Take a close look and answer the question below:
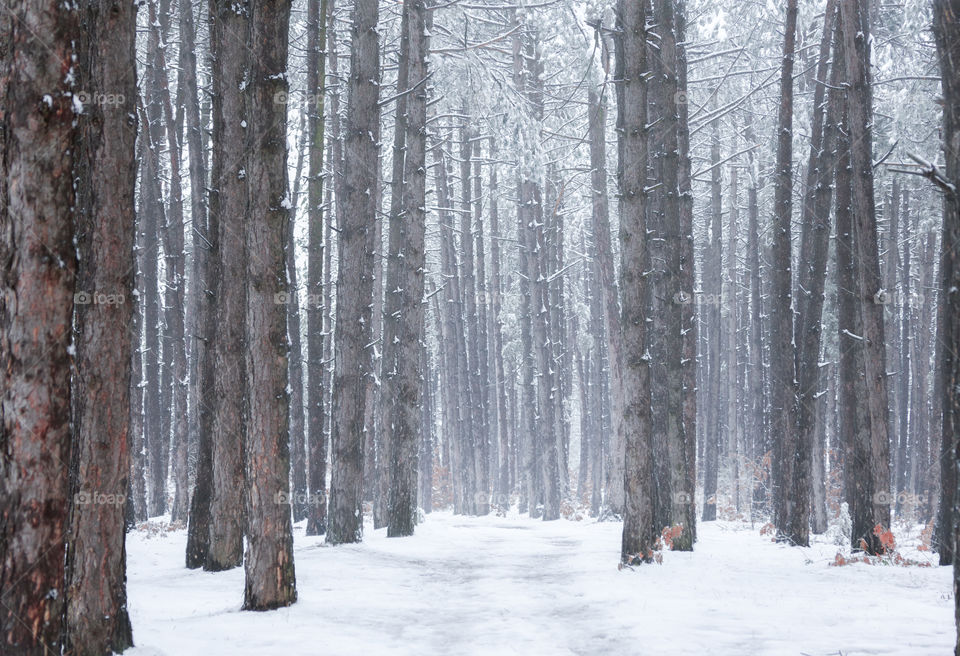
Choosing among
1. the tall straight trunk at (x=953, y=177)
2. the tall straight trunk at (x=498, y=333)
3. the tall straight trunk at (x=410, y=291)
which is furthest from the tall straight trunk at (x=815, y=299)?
the tall straight trunk at (x=498, y=333)

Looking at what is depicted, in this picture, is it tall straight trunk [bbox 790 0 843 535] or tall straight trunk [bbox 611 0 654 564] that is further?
tall straight trunk [bbox 790 0 843 535]

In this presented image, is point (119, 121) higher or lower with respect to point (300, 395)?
higher

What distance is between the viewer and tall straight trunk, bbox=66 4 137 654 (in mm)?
5586

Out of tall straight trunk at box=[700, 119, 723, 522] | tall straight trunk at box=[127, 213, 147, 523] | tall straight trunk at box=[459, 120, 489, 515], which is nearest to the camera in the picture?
tall straight trunk at box=[127, 213, 147, 523]

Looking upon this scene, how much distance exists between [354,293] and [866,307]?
23.8ft

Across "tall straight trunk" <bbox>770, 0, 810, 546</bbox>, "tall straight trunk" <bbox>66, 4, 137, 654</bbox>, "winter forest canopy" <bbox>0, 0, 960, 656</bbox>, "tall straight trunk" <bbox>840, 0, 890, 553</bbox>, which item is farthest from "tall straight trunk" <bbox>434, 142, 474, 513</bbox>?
"tall straight trunk" <bbox>66, 4, 137, 654</bbox>

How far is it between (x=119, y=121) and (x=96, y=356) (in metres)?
1.61

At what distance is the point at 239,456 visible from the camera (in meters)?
9.52

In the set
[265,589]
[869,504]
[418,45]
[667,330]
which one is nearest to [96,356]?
A: [265,589]

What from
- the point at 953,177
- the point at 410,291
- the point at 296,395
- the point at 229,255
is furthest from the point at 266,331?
the point at 296,395

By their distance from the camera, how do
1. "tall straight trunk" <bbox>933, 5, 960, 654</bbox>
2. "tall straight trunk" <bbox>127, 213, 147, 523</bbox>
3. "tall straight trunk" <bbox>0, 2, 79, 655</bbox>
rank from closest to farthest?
1. "tall straight trunk" <bbox>0, 2, 79, 655</bbox>
2. "tall straight trunk" <bbox>933, 5, 960, 654</bbox>
3. "tall straight trunk" <bbox>127, 213, 147, 523</bbox>

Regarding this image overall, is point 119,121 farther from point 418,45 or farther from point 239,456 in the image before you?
point 418,45

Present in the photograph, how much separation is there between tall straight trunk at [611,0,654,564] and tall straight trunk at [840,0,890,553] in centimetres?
281

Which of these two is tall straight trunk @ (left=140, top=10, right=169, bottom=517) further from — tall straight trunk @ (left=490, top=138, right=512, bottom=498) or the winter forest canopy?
tall straight trunk @ (left=490, top=138, right=512, bottom=498)
